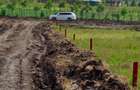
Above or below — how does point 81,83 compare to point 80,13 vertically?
above

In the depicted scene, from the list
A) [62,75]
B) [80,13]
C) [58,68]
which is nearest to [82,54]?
[58,68]

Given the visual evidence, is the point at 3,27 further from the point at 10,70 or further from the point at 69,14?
the point at 10,70

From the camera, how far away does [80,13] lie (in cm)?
9662

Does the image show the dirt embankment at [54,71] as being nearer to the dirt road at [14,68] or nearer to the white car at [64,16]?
the dirt road at [14,68]

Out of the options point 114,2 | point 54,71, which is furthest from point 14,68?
point 114,2

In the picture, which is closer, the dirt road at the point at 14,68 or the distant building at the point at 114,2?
the dirt road at the point at 14,68

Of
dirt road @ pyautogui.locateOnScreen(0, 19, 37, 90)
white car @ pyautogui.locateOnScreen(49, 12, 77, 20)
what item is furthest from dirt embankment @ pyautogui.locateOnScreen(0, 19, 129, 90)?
white car @ pyautogui.locateOnScreen(49, 12, 77, 20)

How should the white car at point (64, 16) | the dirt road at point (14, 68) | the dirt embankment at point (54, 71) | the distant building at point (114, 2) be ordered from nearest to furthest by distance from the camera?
the dirt embankment at point (54, 71)
the dirt road at point (14, 68)
the white car at point (64, 16)
the distant building at point (114, 2)

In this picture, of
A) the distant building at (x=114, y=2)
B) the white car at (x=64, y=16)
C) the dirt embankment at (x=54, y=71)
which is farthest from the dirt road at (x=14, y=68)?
the distant building at (x=114, y=2)

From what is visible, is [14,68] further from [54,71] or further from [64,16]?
[64,16]

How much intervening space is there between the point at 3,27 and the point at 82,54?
33347 mm

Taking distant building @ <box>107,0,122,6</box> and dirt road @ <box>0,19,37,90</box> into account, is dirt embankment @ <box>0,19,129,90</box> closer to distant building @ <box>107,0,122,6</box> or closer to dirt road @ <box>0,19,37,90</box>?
dirt road @ <box>0,19,37,90</box>

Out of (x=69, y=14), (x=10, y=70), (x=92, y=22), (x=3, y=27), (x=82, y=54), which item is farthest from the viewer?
(x=69, y=14)

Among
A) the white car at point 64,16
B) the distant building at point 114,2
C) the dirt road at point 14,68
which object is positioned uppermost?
the dirt road at point 14,68
